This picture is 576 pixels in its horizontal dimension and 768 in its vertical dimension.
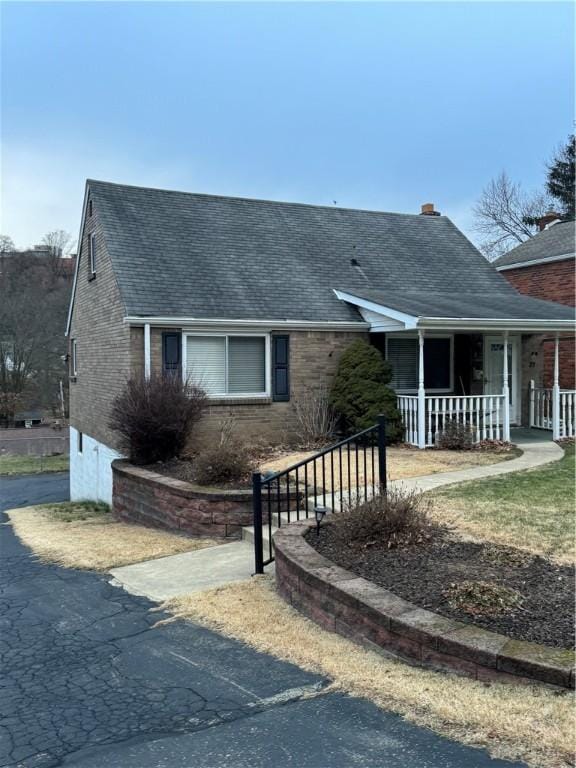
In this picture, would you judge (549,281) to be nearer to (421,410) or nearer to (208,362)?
(421,410)

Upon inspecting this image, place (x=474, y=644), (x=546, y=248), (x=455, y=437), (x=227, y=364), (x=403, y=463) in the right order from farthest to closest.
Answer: (x=546, y=248) < (x=227, y=364) < (x=455, y=437) < (x=403, y=463) < (x=474, y=644)

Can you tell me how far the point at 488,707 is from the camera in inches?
133

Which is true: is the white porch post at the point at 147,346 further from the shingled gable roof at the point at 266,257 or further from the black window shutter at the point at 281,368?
the black window shutter at the point at 281,368

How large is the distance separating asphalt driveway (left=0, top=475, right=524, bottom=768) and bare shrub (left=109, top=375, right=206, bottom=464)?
17.2 feet

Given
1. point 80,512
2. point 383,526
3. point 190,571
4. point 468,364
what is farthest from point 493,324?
point 80,512

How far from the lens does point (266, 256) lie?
597 inches

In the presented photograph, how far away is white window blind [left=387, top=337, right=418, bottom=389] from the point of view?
1458 cm

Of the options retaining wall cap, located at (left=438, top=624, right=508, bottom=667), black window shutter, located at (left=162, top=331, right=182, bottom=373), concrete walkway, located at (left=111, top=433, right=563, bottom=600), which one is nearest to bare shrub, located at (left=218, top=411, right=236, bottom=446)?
black window shutter, located at (left=162, top=331, right=182, bottom=373)

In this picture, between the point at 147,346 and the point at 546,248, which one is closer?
the point at 147,346

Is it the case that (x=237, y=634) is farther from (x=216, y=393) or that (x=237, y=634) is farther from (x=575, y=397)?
(x=575, y=397)

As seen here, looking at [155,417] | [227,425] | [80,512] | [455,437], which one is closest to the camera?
[155,417]

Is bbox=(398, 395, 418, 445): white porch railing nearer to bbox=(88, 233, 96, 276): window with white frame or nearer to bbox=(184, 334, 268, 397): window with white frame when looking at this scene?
bbox=(184, 334, 268, 397): window with white frame

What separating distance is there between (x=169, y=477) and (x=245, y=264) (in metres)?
6.52

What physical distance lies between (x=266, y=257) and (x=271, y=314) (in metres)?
2.38
